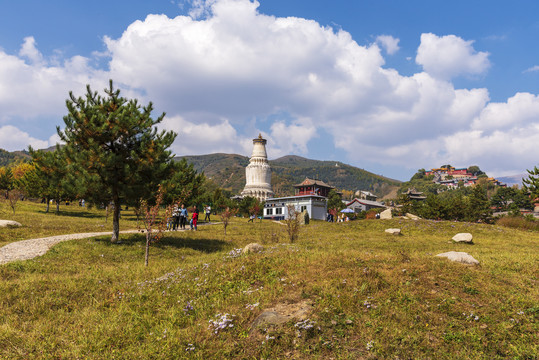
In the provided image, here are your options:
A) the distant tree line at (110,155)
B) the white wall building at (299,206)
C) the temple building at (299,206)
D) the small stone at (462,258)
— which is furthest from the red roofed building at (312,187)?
the small stone at (462,258)

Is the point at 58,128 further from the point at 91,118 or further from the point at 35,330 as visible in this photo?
the point at 35,330

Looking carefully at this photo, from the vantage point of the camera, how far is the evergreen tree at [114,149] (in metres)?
Answer: 18.9

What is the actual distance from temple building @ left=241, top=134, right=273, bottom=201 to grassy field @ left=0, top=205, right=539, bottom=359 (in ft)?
329

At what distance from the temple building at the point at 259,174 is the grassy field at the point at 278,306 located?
10020 cm

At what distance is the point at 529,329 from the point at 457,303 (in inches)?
56.0

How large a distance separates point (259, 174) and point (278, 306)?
106328mm

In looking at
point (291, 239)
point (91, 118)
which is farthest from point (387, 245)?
point (91, 118)

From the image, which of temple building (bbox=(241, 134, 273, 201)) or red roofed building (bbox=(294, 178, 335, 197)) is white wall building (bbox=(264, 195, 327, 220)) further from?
temple building (bbox=(241, 134, 273, 201))

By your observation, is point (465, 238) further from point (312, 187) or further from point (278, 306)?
point (312, 187)

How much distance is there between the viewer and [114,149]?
66.8ft

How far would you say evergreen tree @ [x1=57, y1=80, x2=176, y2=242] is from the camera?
18875mm

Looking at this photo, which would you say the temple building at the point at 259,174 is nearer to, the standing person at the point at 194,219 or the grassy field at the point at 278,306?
the standing person at the point at 194,219

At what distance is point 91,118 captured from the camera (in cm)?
1873

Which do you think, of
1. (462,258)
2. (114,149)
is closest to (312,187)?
(114,149)
